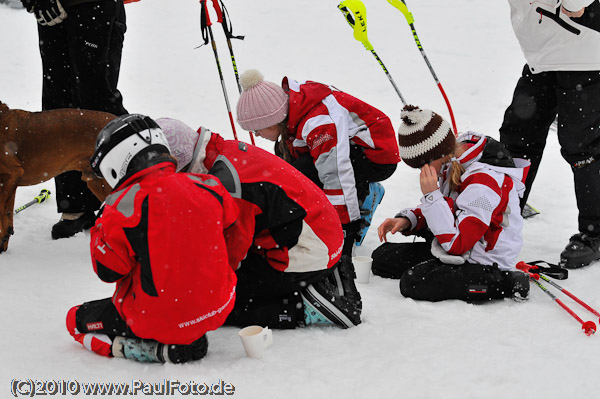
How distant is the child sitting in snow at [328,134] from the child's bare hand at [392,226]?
0.41 meters

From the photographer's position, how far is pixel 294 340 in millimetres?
2688

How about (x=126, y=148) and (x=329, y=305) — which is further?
(x=329, y=305)

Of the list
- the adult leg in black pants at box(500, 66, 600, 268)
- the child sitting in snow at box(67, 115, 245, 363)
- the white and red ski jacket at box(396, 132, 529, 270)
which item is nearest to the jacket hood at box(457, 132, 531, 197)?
the white and red ski jacket at box(396, 132, 529, 270)

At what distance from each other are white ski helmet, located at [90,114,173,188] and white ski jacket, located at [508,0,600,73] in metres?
2.75

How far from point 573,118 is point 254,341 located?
2.69m

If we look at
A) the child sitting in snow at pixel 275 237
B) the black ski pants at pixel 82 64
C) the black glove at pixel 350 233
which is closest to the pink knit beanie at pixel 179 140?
the child sitting in snow at pixel 275 237

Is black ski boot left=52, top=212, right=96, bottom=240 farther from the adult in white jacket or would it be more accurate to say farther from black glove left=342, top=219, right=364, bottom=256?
the adult in white jacket

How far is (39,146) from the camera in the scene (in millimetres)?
3930

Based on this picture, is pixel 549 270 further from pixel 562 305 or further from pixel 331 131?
pixel 331 131

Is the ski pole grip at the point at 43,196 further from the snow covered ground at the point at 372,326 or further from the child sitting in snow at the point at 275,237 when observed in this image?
the child sitting in snow at the point at 275,237

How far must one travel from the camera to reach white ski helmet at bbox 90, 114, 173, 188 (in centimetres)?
231

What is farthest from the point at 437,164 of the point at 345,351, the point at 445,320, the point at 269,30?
the point at 269,30

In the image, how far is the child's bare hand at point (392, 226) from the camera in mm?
3570

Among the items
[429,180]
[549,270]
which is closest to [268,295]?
[429,180]
